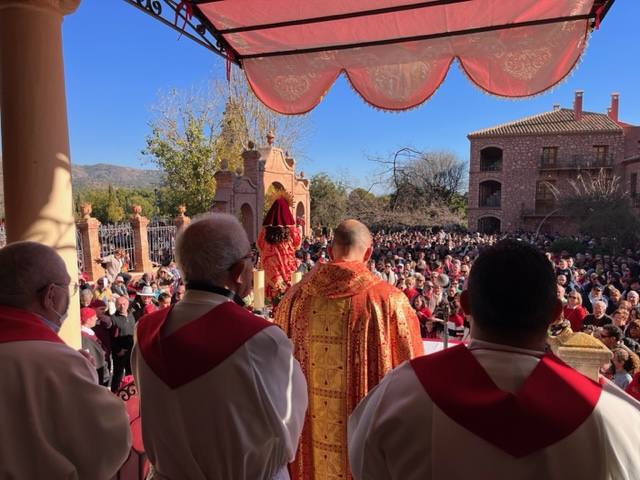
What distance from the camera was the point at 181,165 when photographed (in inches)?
1059

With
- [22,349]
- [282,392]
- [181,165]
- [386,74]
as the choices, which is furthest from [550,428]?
[181,165]

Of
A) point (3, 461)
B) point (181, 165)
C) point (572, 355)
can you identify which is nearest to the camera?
point (3, 461)

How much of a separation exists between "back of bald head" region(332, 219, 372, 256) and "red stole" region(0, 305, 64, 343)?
1715 mm

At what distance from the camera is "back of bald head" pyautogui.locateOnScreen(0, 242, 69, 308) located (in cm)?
161

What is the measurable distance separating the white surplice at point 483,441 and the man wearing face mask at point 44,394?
0.89 metres

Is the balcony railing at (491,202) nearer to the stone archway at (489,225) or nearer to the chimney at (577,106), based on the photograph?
the stone archway at (489,225)

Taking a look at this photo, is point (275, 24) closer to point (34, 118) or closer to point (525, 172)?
point (34, 118)

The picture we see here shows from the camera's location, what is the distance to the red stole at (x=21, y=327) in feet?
5.00

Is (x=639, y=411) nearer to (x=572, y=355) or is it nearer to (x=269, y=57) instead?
(x=572, y=355)

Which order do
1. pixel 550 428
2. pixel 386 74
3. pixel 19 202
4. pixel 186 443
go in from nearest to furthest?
1. pixel 550 428
2. pixel 186 443
3. pixel 19 202
4. pixel 386 74

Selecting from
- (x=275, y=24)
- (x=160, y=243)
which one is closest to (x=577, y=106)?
(x=160, y=243)

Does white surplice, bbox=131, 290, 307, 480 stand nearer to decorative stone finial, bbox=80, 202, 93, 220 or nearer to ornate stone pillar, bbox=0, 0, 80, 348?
ornate stone pillar, bbox=0, 0, 80, 348

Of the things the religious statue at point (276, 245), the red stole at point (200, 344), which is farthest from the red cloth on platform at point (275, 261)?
the red stole at point (200, 344)

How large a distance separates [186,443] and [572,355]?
4.96ft
